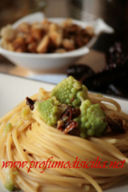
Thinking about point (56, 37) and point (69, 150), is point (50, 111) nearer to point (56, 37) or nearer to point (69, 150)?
point (69, 150)

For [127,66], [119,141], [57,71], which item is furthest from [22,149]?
[57,71]

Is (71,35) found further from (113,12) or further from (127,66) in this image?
(113,12)

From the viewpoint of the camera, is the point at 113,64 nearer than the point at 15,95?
No

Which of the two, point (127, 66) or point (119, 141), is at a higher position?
point (127, 66)

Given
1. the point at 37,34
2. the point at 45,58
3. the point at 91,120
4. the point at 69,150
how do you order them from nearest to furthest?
1. the point at 91,120
2. the point at 69,150
3. the point at 45,58
4. the point at 37,34

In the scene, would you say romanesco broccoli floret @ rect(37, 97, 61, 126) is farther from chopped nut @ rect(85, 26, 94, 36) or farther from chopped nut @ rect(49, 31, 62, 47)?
chopped nut @ rect(85, 26, 94, 36)

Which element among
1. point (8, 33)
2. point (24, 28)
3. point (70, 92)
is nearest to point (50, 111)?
point (70, 92)

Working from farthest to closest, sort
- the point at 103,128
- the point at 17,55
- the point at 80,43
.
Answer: the point at 80,43, the point at 17,55, the point at 103,128
